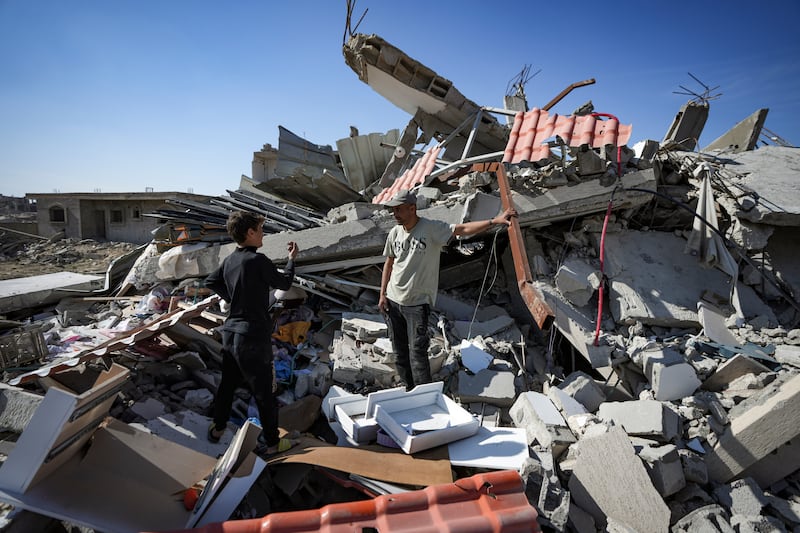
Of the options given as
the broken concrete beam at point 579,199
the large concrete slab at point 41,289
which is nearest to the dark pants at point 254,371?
the broken concrete beam at point 579,199

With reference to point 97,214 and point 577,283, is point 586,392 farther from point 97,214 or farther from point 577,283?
point 97,214

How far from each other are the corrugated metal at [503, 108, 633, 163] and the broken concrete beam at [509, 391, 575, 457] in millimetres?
2985

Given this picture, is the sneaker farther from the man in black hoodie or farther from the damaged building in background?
the man in black hoodie

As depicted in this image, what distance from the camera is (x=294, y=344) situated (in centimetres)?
489

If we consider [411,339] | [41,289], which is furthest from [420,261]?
[41,289]

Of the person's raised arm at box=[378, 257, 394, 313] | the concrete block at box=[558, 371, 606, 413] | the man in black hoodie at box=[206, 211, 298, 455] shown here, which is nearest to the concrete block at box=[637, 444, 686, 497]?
the concrete block at box=[558, 371, 606, 413]

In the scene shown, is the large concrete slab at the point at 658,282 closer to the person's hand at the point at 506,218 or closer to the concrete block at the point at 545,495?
the person's hand at the point at 506,218

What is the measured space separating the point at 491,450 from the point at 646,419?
1.35 metres

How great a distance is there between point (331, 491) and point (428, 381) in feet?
3.92

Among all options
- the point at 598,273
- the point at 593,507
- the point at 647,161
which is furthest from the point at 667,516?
the point at 647,161

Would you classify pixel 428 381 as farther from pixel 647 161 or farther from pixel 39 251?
pixel 39 251

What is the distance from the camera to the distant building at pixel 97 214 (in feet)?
65.2

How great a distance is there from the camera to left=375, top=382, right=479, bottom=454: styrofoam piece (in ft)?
8.64

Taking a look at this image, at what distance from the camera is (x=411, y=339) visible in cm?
347
